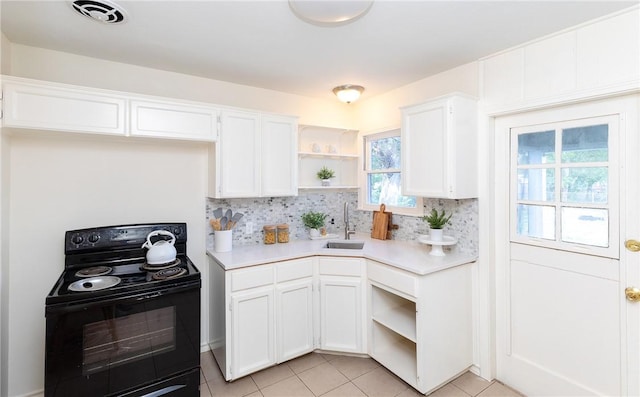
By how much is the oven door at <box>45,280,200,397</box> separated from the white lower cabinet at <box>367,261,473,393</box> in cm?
136

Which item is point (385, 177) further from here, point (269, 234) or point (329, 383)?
point (329, 383)

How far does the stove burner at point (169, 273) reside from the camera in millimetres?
1898

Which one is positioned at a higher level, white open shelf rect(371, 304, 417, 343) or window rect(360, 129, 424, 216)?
window rect(360, 129, 424, 216)

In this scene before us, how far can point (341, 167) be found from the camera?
3.53m

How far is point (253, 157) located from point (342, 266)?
3.88 feet

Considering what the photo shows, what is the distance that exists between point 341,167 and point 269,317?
1844 mm

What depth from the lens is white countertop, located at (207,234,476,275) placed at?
7.15 feet

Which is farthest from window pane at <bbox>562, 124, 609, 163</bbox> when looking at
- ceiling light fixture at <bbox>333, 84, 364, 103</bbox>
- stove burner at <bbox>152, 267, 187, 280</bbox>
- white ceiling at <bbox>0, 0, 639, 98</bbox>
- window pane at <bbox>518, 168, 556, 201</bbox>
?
stove burner at <bbox>152, 267, 187, 280</bbox>

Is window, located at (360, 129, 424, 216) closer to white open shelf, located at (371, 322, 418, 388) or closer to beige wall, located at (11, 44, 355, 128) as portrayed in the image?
beige wall, located at (11, 44, 355, 128)

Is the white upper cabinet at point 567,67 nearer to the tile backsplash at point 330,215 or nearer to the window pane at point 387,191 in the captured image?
the tile backsplash at point 330,215

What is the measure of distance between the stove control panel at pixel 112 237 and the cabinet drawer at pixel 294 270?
0.83 metres

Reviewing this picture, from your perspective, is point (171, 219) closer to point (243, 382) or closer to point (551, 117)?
point (243, 382)

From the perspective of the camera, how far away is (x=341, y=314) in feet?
8.39

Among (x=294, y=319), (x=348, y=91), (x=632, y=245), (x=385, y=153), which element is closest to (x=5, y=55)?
(x=348, y=91)
